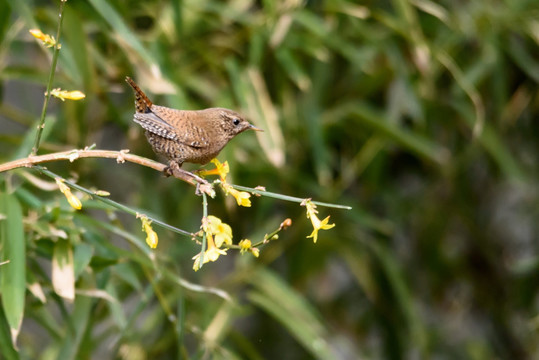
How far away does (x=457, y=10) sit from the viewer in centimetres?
264

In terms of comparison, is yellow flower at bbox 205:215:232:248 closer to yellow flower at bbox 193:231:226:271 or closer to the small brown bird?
yellow flower at bbox 193:231:226:271

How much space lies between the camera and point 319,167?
2.23 metres

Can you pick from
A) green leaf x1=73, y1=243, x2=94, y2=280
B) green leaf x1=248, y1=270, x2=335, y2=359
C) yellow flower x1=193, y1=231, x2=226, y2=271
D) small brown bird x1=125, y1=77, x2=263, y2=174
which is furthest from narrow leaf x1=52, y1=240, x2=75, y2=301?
green leaf x1=248, y1=270, x2=335, y2=359

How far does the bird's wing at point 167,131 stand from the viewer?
1.18 meters

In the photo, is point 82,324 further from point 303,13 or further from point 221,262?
point 221,262

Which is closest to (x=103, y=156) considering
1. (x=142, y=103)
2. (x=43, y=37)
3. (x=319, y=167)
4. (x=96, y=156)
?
(x=96, y=156)

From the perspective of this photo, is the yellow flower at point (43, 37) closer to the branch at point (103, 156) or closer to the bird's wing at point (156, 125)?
the branch at point (103, 156)

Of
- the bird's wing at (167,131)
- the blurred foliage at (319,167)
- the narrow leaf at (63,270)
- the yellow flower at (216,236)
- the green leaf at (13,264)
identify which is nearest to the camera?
the yellow flower at (216,236)

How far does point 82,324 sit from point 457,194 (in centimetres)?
159

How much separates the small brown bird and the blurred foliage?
1.49 ft

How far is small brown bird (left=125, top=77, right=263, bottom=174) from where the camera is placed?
3.87 feet

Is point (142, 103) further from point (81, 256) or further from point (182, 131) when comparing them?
point (81, 256)

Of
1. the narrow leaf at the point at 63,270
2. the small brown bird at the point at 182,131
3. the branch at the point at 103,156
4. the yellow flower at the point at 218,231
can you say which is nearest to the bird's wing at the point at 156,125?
the small brown bird at the point at 182,131

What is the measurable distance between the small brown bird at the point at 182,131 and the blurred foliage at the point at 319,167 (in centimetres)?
46
